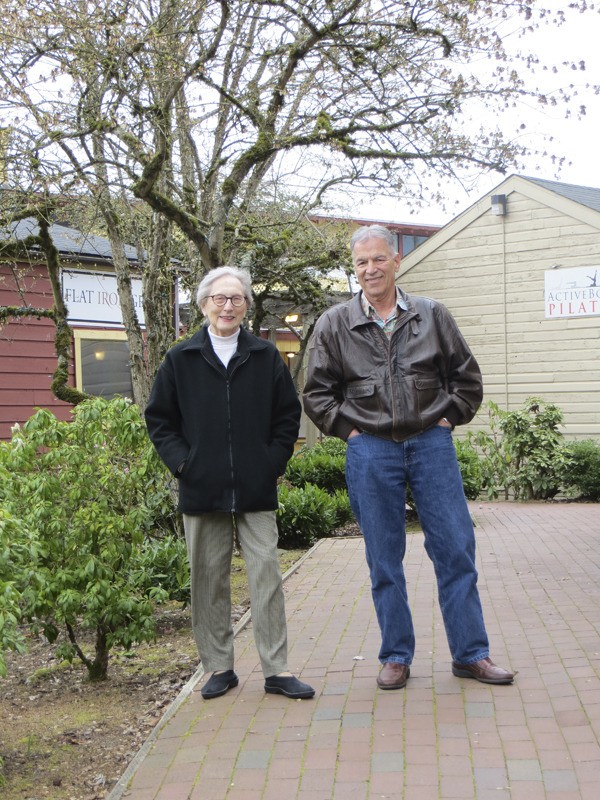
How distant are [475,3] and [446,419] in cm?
471

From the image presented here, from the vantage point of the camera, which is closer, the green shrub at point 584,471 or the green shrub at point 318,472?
the green shrub at point 318,472

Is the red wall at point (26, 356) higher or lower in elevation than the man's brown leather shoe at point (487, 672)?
higher

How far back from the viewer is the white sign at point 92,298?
543 inches

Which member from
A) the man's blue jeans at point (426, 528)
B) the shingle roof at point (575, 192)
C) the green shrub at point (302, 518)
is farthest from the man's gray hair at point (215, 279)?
the shingle roof at point (575, 192)

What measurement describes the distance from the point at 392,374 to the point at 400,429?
0.25 meters

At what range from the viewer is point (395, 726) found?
4141mm

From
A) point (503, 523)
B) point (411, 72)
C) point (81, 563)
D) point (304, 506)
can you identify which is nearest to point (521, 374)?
point (503, 523)

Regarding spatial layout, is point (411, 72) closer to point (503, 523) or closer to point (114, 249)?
point (114, 249)

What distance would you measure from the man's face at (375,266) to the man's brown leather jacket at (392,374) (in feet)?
0.37

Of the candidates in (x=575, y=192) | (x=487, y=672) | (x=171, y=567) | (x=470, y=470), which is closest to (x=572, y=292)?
(x=575, y=192)

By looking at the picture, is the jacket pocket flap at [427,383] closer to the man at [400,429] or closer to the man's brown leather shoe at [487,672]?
the man at [400,429]

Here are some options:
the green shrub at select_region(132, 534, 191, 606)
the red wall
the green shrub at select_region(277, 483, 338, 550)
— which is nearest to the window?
the red wall

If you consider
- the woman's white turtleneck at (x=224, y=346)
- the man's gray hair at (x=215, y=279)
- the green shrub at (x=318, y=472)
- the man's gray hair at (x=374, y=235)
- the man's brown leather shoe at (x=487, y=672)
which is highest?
the man's gray hair at (x=374, y=235)

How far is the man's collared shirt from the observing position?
467 centimetres
